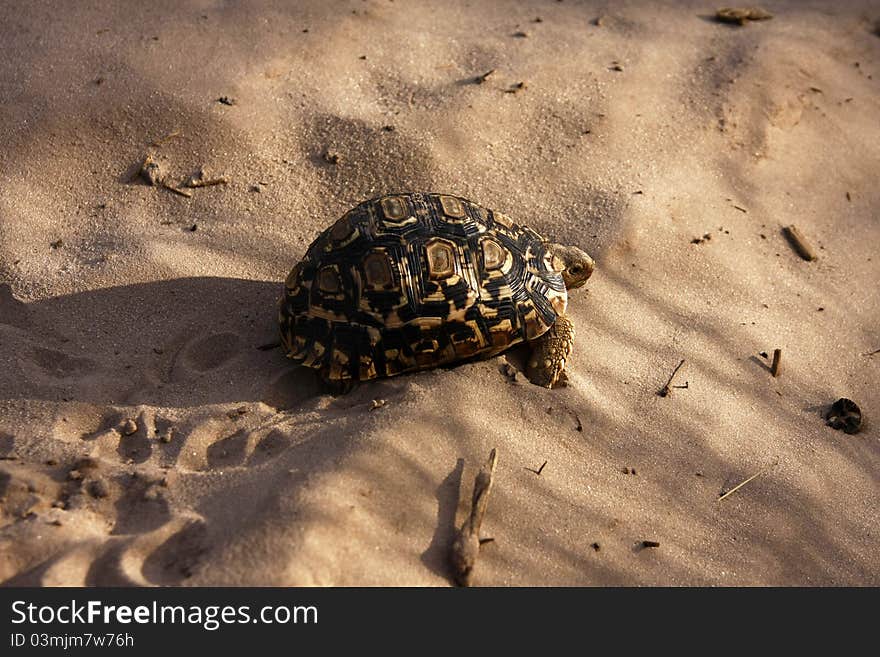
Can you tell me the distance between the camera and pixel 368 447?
3.77m

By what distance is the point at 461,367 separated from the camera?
4.26 meters

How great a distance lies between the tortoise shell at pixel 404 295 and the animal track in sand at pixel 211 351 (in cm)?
41

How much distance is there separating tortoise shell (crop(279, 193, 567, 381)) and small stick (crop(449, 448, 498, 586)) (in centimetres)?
66

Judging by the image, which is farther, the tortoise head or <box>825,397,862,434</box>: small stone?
the tortoise head

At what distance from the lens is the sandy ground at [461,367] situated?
3600 mm

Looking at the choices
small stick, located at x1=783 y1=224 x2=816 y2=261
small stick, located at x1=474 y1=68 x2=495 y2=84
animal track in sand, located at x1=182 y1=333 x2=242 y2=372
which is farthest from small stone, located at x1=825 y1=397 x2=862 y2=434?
small stick, located at x1=474 y1=68 x2=495 y2=84

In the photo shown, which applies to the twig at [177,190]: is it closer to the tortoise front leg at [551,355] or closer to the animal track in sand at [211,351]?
the animal track in sand at [211,351]

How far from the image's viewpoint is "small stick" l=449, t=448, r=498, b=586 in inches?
134

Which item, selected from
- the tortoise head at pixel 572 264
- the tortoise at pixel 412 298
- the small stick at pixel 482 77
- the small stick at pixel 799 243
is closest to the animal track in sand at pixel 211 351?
the tortoise at pixel 412 298

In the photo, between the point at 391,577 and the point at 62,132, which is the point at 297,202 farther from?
the point at 391,577

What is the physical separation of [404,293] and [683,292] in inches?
79.4

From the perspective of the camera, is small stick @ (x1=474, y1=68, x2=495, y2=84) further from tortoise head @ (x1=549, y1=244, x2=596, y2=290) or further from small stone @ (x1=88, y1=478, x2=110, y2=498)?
small stone @ (x1=88, y1=478, x2=110, y2=498)

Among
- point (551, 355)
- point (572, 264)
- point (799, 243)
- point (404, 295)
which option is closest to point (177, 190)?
point (404, 295)

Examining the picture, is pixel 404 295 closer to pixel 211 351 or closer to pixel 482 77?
pixel 211 351
